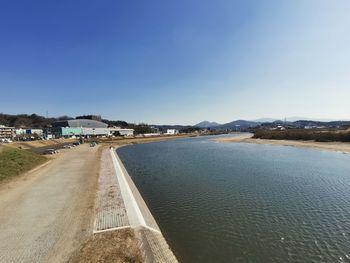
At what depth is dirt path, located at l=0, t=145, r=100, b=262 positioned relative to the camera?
1004 centimetres

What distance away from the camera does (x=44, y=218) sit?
13.7 m

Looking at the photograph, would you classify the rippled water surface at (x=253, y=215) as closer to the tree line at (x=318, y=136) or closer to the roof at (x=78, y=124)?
the tree line at (x=318, y=136)

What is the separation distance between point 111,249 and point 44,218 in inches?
236

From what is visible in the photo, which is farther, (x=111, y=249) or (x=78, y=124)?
(x=78, y=124)

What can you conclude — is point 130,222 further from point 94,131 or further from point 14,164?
point 94,131

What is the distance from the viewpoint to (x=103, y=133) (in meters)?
170

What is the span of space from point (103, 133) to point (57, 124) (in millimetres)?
31772

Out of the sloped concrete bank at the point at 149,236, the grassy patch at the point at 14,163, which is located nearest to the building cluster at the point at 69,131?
the grassy patch at the point at 14,163

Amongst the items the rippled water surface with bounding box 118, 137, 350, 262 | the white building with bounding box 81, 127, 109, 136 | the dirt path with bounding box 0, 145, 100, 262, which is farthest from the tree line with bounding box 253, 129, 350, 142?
the white building with bounding box 81, 127, 109, 136

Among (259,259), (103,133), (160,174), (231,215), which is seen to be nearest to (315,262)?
(259,259)

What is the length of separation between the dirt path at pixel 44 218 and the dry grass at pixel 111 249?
535 mm

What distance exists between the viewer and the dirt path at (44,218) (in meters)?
10.0

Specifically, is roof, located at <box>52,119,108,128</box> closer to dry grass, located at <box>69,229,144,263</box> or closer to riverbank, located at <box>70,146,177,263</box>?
riverbank, located at <box>70,146,177,263</box>

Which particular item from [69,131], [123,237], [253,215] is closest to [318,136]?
[253,215]
